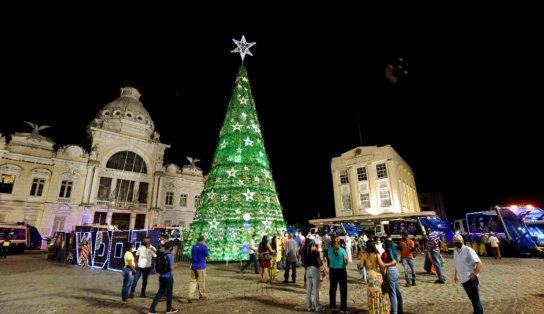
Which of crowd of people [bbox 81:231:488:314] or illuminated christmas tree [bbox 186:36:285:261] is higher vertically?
illuminated christmas tree [bbox 186:36:285:261]

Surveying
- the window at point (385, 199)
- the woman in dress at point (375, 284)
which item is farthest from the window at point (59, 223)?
the window at point (385, 199)

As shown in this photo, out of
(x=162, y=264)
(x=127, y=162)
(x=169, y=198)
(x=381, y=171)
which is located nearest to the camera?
(x=162, y=264)

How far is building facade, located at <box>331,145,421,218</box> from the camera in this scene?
29.3 m

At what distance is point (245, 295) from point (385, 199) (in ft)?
84.9

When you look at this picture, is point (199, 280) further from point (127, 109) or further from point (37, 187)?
point (127, 109)

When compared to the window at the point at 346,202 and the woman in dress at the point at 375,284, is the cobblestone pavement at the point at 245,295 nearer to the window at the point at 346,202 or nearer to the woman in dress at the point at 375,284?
the woman in dress at the point at 375,284

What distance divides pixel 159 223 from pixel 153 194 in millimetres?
3829

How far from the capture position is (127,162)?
3419 centimetres

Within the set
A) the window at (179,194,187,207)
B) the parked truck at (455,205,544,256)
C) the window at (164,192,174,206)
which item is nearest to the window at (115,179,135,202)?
the window at (164,192,174,206)

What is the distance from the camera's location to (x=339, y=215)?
32.2 meters

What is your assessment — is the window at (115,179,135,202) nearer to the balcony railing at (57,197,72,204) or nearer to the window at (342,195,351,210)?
the balcony railing at (57,197,72,204)

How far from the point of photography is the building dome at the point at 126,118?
34156mm

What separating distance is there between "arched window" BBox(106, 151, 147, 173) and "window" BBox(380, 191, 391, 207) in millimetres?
29893

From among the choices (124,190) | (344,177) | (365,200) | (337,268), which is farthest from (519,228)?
(124,190)
